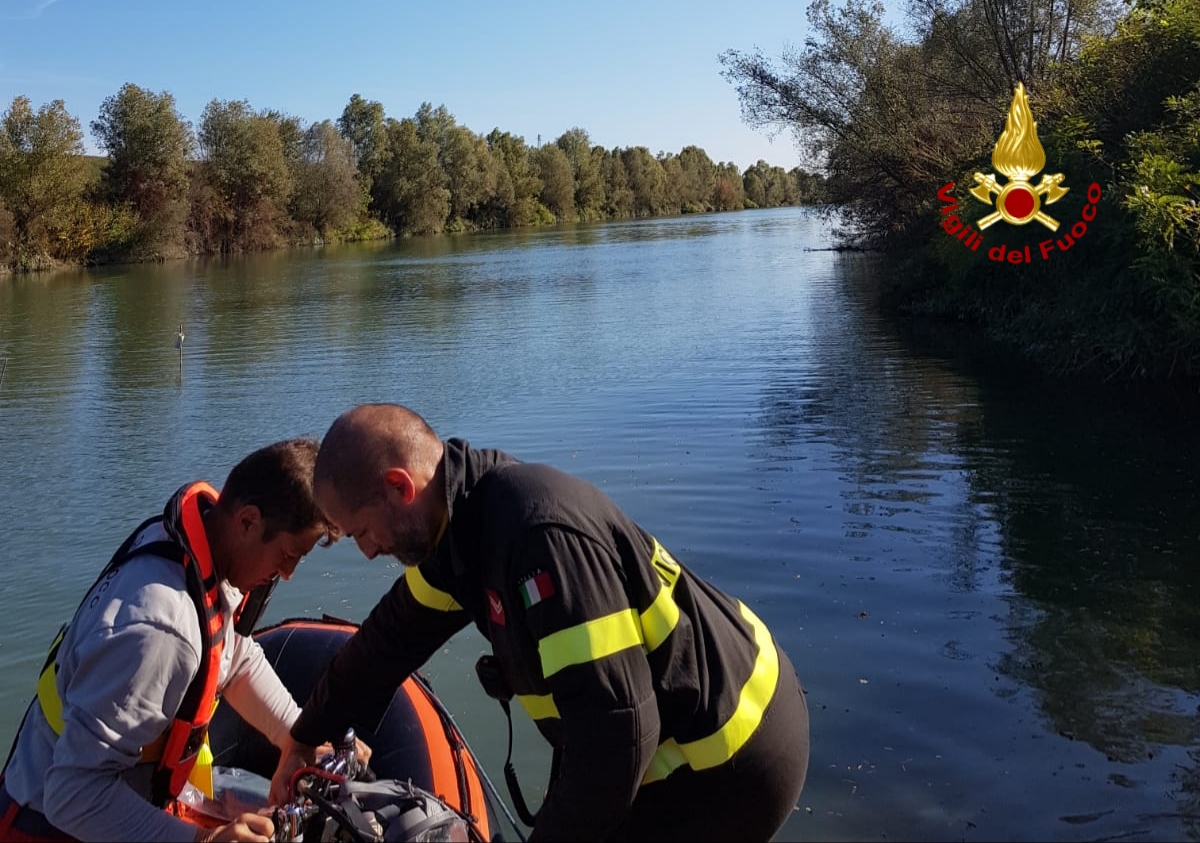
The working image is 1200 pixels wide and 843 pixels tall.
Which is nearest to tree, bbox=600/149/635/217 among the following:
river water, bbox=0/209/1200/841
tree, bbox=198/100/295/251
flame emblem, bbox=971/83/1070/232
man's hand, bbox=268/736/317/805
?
tree, bbox=198/100/295/251

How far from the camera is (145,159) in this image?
60156mm

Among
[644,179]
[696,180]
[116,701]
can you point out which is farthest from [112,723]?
[696,180]

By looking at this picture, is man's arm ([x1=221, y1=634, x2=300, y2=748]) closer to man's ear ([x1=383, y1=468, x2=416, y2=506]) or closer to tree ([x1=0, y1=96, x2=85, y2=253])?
man's ear ([x1=383, y1=468, x2=416, y2=506])

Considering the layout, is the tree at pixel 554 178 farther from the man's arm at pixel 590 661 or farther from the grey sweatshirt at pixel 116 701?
the man's arm at pixel 590 661

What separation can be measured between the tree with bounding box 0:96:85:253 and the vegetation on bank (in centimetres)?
3945

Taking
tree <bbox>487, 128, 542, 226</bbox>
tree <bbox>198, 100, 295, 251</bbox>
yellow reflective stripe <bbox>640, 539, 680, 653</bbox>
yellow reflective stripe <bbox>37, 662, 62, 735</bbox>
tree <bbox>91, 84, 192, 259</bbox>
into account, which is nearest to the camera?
yellow reflective stripe <bbox>640, 539, 680, 653</bbox>

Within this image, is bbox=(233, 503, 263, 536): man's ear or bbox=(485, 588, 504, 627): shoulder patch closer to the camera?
bbox=(485, 588, 504, 627): shoulder patch

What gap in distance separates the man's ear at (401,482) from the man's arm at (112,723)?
0.75 m

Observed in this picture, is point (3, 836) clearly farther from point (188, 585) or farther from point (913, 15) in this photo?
point (913, 15)

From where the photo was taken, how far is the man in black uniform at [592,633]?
2107 mm

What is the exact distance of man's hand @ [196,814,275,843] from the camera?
8.50ft

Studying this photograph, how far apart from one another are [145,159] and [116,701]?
212 ft

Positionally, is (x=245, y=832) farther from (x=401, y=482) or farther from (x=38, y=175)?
(x=38, y=175)

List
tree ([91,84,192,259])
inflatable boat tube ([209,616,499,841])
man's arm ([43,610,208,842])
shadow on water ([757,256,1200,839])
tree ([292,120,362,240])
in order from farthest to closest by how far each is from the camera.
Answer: tree ([292,120,362,240]) → tree ([91,84,192,259]) → shadow on water ([757,256,1200,839]) → inflatable boat tube ([209,616,499,841]) → man's arm ([43,610,208,842])
